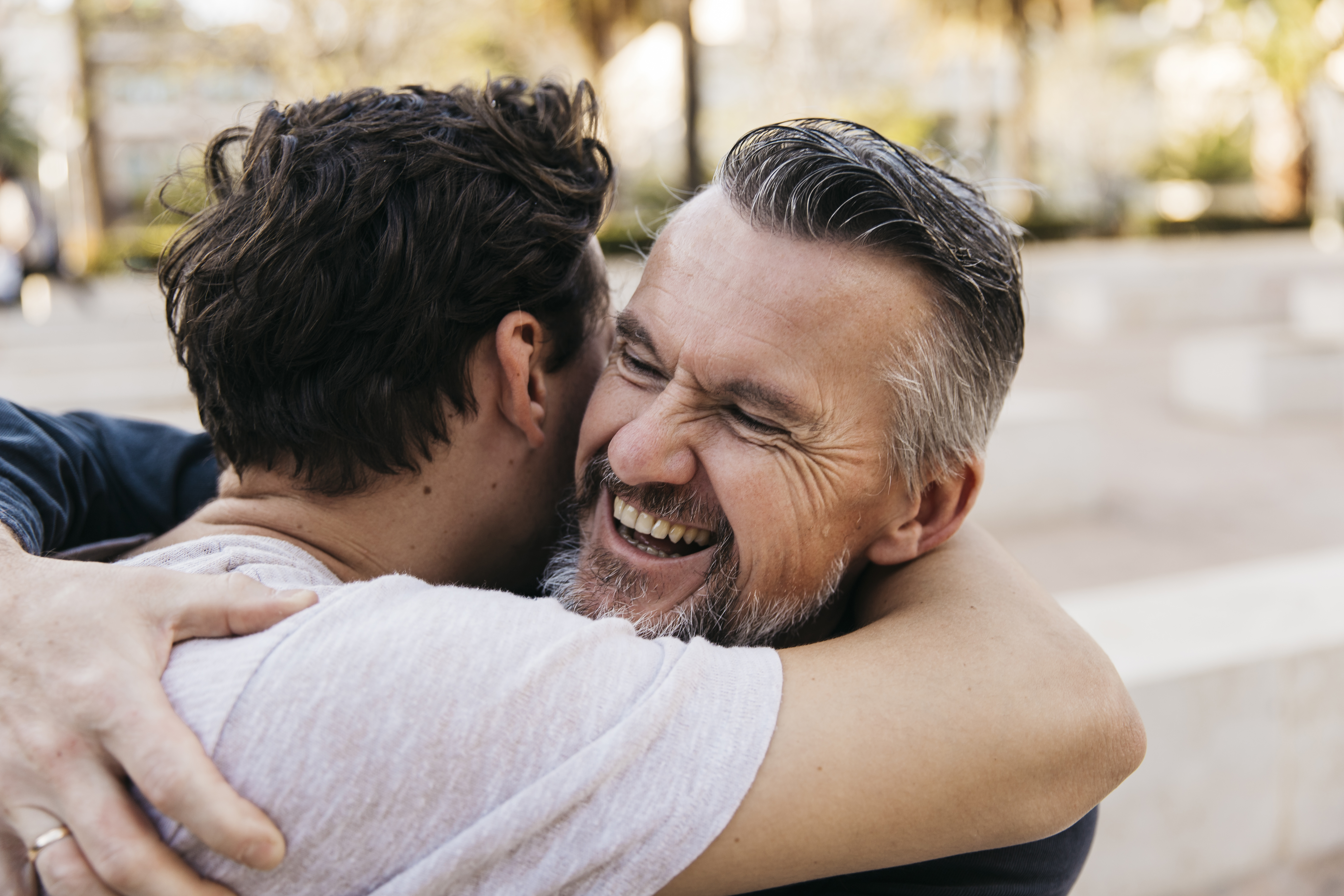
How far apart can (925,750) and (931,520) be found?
80cm

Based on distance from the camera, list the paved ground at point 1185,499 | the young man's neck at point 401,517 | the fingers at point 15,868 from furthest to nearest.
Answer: the paved ground at point 1185,499 → the young man's neck at point 401,517 → the fingers at point 15,868

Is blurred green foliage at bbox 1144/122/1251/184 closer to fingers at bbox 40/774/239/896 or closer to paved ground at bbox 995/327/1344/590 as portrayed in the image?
paved ground at bbox 995/327/1344/590

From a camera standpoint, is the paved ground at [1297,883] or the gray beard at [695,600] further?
the paved ground at [1297,883]

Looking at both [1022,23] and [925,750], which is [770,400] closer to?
[925,750]

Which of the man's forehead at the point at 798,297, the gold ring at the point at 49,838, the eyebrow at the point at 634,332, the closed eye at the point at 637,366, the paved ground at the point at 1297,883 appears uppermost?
the man's forehead at the point at 798,297

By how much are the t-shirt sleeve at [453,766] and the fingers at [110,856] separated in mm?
43

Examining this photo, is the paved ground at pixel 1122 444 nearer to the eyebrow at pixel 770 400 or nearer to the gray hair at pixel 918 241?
the gray hair at pixel 918 241

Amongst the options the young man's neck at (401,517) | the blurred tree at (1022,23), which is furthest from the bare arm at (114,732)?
the blurred tree at (1022,23)

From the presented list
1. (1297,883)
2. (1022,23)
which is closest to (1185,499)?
(1297,883)

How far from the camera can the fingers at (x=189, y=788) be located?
119 centimetres

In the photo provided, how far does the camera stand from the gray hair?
1933 mm

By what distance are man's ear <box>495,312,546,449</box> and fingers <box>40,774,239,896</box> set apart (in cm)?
91

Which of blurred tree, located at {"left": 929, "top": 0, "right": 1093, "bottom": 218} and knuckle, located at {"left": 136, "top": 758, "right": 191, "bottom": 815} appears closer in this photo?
knuckle, located at {"left": 136, "top": 758, "right": 191, "bottom": 815}

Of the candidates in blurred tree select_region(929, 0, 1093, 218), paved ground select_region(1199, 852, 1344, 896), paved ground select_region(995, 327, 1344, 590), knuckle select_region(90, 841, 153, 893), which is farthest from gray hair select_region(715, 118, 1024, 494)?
blurred tree select_region(929, 0, 1093, 218)
